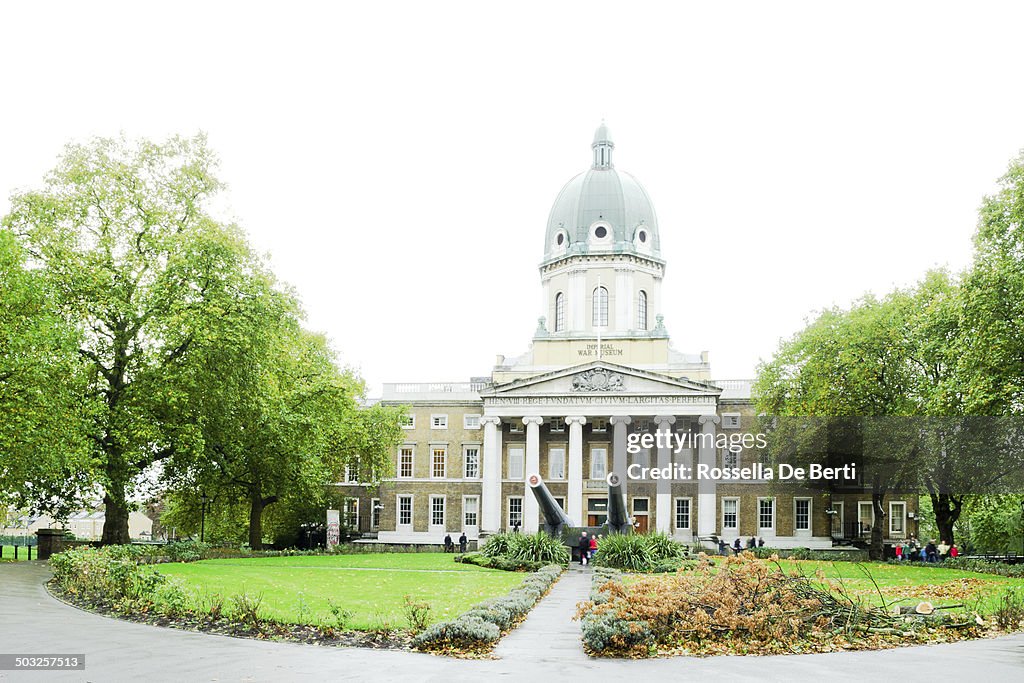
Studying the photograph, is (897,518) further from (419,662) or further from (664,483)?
(419,662)

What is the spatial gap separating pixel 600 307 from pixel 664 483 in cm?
1469

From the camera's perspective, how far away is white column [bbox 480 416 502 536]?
233 feet

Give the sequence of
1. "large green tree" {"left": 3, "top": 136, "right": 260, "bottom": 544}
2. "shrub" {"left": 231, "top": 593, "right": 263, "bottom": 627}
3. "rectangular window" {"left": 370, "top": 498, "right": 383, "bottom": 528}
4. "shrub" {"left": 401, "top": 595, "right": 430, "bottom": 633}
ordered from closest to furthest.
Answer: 1. "shrub" {"left": 401, "top": 595, "right": 430, "bottom": 633}
2. "shrub" {"left": 231, "top": 593, "right": 263, "bottom": 627}
3. "large green tree" {"left": 3, "top": 136, "right": 260, "bottom": 544}
4. "rectangular window" {"left": 370, "top": 498, "right": 383, "bottom": 528}

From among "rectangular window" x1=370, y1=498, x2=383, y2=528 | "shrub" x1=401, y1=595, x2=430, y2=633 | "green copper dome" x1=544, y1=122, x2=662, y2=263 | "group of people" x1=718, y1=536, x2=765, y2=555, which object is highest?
"green copper dome" x1=544, y1=122, x2=662, y2=263

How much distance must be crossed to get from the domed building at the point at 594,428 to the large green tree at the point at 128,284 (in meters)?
35.0

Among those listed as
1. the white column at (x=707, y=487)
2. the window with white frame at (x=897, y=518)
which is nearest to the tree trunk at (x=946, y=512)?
the white column at (x=707, y=487)

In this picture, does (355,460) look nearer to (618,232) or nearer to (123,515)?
(123,515)

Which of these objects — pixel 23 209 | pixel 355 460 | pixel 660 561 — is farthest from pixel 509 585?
pixel 355 460

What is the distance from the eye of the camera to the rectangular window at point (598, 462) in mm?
71875

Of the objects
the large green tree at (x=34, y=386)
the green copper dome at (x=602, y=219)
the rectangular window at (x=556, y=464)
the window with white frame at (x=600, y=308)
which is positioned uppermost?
the green copper dome at (x=602, y=219)

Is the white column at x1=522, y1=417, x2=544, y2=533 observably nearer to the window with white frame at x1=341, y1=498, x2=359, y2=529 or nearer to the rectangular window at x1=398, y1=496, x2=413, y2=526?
the rectangular window at x1=398, y1=496, x2=413, y2=526

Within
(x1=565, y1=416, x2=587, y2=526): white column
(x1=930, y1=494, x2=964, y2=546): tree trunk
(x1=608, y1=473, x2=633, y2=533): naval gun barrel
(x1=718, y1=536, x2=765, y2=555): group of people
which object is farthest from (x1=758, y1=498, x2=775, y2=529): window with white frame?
(x1=608, y1=473, x2=633, y2=533): naval gun barrel

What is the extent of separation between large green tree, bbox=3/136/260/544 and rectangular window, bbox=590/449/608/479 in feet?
125

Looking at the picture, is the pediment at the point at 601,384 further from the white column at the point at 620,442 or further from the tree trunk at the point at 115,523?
the tree trunk at the point at 115,523
